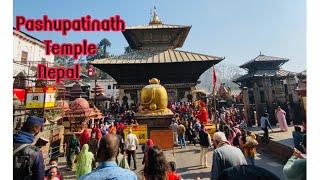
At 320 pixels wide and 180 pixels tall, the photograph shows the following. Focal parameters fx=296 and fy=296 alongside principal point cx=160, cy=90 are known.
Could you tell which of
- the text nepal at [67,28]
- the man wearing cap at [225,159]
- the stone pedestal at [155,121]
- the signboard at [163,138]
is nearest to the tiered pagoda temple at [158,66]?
the stone pedestal at [155,121]

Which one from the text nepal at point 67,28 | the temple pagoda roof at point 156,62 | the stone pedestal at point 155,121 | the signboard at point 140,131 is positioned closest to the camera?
the text nepal at point 67,28

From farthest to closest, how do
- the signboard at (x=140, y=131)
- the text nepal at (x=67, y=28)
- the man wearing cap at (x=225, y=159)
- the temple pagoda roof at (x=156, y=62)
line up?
the temple pagoda roof at (x=156, y=62), the signboard at (x=140, y=131), the text nepal at (x=67, y=28), the man wearing cap at (x=225, y=159)

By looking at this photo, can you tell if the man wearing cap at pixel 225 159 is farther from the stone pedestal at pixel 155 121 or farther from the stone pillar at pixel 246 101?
the stone pillar at pixel 246 101

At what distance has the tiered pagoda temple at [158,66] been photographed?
82.3 ft

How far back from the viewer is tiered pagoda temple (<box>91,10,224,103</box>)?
25.1m

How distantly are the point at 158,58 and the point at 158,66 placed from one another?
73 cm

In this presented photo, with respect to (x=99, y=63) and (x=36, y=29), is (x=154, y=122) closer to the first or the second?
(x=36, y=29)

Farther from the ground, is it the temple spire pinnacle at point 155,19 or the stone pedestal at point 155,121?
the temple spire pinnacle at point 155,19

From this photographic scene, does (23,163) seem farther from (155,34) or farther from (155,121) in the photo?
(155,34)

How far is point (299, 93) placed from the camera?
559 inches

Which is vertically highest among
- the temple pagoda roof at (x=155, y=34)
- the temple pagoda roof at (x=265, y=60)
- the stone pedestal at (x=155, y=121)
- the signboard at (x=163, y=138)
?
the temple pagoda roof at (x=155, y=34)

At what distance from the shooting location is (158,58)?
25.6 m

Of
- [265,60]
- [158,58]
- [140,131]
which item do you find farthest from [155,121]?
[265,60]

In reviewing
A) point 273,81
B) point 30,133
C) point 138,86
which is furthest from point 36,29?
point 138,86
